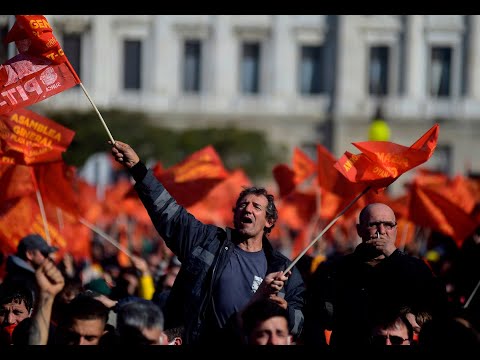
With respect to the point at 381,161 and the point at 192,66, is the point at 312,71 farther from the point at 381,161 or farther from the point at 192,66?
the point at 381,161

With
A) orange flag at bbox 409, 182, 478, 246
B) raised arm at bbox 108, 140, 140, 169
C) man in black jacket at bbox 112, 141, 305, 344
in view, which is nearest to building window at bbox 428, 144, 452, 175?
orange flag at bbox 409, 182, 478, 246

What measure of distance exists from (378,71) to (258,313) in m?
39.8

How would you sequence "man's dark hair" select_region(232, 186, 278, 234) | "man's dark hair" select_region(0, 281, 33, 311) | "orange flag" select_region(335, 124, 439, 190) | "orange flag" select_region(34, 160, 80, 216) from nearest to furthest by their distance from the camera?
"man's dark hair" select_region(232, 186, 278, 234) → "man's dark hair" select_region(0, 281, 33, 311) → "orange flag" select_region(335, 124, 439, 190) → "orange flag" select_region(34, 160, 80, 216)

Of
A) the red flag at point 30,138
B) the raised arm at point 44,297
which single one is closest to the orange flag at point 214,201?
Answer: the red flag at point 30,138

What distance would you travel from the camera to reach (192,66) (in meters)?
44.9

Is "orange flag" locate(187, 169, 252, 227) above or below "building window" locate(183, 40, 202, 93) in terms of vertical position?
below

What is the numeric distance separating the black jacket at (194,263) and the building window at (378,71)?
38347 millimetres

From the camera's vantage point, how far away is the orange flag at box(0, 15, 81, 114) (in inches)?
273

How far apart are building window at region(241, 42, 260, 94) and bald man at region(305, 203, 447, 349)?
3819 cm

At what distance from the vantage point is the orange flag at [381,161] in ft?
23.1

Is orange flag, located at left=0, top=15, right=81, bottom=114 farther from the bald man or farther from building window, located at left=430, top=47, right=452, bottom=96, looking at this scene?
building window, located at left=430, top=47, right=452, bottom=96

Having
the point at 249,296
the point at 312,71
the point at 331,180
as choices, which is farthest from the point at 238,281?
the point at 312,71

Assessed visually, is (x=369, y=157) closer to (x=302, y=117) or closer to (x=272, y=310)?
(x=272, y=310)
